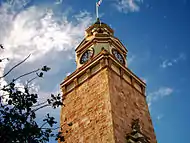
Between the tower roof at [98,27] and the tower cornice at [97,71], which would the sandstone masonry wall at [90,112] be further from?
the tower roof at [98,27]

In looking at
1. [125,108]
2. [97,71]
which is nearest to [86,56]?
[97,71]

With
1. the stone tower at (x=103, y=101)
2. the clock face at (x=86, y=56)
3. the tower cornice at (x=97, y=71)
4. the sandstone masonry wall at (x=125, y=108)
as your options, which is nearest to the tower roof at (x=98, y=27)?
the stone tower at (x=103, y=101)

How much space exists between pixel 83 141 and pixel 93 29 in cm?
1204

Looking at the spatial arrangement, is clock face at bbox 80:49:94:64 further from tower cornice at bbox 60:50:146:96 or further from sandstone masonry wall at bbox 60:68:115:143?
sandstone masonry wall at bbox 60:68:115:143

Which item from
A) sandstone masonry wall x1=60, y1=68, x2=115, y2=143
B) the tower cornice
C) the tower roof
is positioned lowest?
sandstone masonry wall x1=60, y1=68, x2=115, y2=143

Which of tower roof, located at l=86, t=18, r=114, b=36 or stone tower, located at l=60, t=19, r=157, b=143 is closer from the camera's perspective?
stone tower, located at l=60, t=19, r=157, b=143

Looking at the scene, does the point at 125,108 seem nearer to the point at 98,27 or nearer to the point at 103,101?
the point at 103,101

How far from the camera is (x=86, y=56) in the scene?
1027 inches

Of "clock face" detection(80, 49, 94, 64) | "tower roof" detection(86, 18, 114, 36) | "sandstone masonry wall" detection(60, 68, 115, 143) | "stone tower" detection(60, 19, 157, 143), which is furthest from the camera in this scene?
"tower roof" detection(86, 18, 114, 36)

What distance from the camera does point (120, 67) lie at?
2372cm

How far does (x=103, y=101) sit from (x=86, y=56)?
6.64 meters

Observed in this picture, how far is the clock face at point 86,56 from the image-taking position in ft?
84.0

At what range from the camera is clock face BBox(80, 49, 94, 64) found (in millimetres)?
25603

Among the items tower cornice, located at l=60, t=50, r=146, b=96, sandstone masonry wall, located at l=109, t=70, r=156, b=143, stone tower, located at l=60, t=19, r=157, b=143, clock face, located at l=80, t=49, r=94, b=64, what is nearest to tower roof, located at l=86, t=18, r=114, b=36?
stone tower, located at l=60, t=19, r=157, b=143
